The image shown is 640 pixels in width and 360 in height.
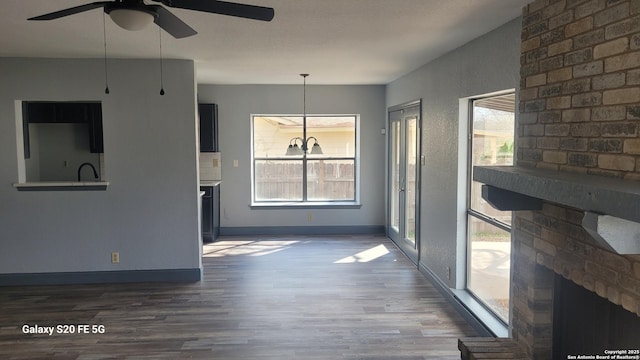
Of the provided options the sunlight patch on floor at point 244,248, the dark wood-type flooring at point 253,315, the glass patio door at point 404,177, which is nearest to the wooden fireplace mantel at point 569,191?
the dark wood-type flooring at point 253,315

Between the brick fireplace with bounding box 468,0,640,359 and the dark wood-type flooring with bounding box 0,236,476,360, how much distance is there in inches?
Result: 41.2

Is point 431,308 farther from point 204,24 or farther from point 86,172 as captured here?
point 86,172

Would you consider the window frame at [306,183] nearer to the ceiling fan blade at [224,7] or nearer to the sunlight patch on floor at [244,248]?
the sunlight patch on floor at [244,248]

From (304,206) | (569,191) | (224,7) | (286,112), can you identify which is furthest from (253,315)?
(286,112)

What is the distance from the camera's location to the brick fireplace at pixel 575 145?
73.9 inches

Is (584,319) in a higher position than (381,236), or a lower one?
higher

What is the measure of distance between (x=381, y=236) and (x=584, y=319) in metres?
5.11

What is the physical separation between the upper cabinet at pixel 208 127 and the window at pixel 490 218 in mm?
4229

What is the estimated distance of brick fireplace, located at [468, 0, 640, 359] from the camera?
1876 millimetres

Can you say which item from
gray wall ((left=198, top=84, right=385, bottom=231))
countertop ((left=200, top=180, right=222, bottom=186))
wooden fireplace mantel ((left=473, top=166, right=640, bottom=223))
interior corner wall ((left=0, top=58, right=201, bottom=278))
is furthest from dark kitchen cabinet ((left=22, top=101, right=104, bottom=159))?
wooden fireplace mantel ((left=473, top=166, right=640, bottom=223))

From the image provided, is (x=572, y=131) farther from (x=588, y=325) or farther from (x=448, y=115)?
(x=448, y=115)

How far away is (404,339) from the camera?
3670mm

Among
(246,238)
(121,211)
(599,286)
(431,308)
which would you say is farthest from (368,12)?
(246,238)

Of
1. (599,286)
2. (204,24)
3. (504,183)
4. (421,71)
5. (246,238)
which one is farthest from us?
(246,238)
